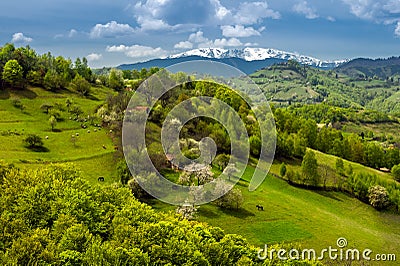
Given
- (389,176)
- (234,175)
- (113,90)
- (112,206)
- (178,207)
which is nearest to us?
(112,206)

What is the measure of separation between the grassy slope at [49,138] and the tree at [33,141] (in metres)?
1.85

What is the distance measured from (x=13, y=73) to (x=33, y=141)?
62737 millimetres

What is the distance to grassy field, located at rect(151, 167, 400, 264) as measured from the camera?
6556 cm

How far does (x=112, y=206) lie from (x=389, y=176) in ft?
380

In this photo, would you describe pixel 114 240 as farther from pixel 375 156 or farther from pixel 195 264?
pixel 375 156

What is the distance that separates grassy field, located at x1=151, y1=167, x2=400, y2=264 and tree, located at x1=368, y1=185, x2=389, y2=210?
85.9 inches

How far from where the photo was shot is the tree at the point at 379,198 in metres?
98.2

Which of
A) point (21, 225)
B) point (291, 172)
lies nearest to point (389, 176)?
point (291, 172)

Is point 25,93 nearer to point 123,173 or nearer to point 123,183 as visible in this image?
point 123,173

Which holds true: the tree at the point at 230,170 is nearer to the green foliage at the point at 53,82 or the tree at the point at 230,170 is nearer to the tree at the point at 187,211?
the tree at the point at 187,211

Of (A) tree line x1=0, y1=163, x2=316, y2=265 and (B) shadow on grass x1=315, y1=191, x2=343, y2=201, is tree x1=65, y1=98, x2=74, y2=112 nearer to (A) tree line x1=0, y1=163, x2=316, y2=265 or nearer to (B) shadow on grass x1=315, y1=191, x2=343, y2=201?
(A) tree line x1=0, y1=163, x2=316, y2=265

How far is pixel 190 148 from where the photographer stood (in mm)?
91688

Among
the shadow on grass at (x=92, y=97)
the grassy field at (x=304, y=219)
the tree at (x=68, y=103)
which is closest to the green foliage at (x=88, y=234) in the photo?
the grassy field at (x=304, y=219)

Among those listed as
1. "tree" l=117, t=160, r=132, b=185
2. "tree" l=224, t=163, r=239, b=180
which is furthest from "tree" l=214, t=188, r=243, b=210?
"tree" l=117, t=160, r=132, b=185
